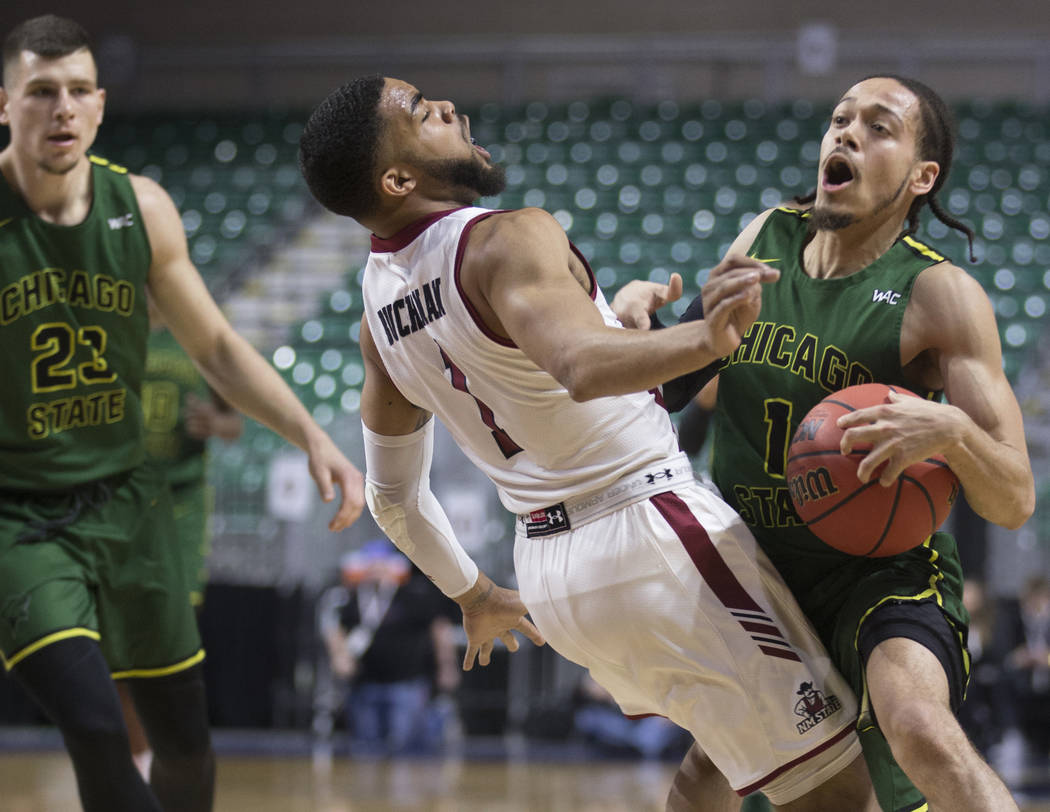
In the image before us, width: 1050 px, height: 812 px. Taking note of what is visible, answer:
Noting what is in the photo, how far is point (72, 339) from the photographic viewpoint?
11.5ft

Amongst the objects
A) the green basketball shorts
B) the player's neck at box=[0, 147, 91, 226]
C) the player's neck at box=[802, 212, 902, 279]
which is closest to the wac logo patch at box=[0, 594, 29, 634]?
the green basketball shorts

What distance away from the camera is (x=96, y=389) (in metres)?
3.54

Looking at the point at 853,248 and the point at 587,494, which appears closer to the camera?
the point at 587,494

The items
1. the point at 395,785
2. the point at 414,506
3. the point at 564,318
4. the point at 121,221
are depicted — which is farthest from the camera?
the point at 395,785

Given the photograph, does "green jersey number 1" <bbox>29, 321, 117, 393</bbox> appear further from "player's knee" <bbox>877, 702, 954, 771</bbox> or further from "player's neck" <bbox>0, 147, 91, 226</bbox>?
"player's knee" <bbox>877, 702, 954, 771</bbox>

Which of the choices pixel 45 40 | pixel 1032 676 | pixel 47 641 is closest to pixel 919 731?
pixel 47 641

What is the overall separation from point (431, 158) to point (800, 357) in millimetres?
982

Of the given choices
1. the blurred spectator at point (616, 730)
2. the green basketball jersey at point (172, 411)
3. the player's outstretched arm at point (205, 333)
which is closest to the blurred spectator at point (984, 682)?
the blurred spectator at point (616, 730)

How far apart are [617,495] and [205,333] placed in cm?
148

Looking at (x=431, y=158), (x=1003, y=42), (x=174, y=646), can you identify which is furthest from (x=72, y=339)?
(x=1003, y=42)

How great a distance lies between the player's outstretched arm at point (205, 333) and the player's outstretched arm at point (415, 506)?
0.32 metres

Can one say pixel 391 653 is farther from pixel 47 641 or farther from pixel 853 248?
pixel 853 248

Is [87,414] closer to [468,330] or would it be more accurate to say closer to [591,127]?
[468,330]

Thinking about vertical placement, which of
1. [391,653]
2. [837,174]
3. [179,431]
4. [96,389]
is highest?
[837,174]
